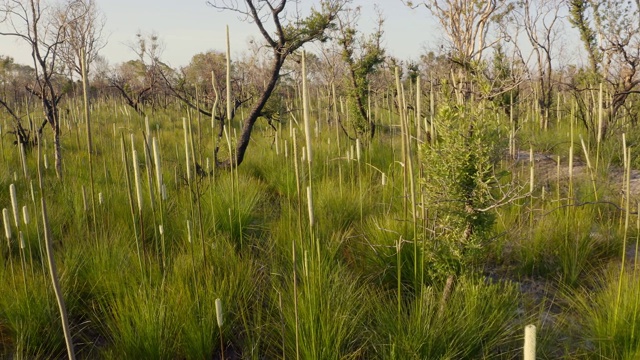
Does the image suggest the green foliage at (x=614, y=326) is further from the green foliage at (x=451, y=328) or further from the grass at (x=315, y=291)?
the green foliage at (x=451, y=328)

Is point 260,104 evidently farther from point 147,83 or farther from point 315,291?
point 147,83

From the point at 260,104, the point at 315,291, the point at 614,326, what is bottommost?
the point at 614,326

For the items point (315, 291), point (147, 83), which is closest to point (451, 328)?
point (315, 291)

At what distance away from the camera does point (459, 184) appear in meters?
2.25

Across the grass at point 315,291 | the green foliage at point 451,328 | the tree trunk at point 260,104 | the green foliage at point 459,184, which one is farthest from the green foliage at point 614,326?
the tree trunk at point 260,104

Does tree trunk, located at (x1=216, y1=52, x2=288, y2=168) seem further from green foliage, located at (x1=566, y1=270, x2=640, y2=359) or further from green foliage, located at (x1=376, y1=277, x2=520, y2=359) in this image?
green foliage, located at (x1=566, y1=270, x2=640, y2=359)

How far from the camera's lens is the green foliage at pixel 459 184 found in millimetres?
2162

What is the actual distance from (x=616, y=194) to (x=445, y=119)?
3331 millimetres

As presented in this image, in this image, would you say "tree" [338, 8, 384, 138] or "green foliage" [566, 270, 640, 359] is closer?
"green foliage" [566, 270, 640, 359]

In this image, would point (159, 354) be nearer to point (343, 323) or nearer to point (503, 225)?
point (343, 323)

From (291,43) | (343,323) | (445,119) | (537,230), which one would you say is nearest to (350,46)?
(291,43)

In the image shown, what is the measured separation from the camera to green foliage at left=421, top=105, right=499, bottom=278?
2.16 m

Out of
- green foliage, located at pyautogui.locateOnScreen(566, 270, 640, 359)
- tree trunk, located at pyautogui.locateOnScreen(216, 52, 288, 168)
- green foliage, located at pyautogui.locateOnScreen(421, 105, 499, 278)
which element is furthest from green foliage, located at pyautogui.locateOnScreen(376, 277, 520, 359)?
tree trunk, located at pyautogui.locateOnScreen(216, 52, 288, 168)

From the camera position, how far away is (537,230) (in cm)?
325
